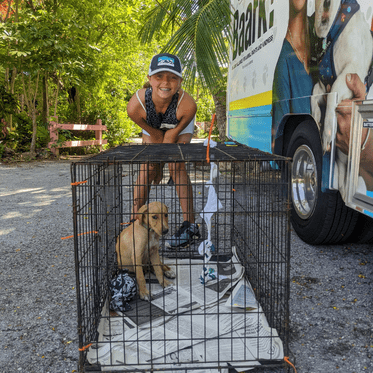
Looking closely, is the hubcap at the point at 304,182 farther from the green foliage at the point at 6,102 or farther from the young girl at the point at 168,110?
the green foliage at the point at 6,102

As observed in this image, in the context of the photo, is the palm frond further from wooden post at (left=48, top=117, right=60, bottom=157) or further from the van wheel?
wooden post at (left=48, top=117, right=60, bottom=157)

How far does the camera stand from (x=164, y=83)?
355 centimetres

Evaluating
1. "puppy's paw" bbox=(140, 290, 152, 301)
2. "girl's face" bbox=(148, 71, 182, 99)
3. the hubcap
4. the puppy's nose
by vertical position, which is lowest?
"puppy's paw" bbox=(140, 290, 152, 301)

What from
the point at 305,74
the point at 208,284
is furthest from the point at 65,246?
the point at 305,74

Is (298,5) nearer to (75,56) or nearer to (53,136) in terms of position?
(75,56)

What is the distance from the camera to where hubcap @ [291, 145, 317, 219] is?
3.61 m

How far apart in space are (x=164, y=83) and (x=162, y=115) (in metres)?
0.32

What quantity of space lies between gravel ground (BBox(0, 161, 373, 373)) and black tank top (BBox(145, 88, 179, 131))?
5.08ft

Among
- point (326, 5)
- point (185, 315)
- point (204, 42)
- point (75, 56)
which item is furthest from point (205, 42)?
point (75, 56)

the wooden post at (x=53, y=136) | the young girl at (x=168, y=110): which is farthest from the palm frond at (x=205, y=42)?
the wooden post at (x=53, y=136)

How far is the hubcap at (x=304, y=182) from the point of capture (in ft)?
11.9

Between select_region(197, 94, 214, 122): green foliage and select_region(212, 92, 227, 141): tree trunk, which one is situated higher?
select_region(197, 94, 214, 122): green foliage

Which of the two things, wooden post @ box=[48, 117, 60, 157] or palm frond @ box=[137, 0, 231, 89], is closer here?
palm frond @ box=[137, 0, 231, 89]

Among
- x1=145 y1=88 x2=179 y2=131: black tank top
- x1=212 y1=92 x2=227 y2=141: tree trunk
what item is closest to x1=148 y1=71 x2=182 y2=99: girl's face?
x1=145 y1=88 x2=179 y2=131: black tank top
